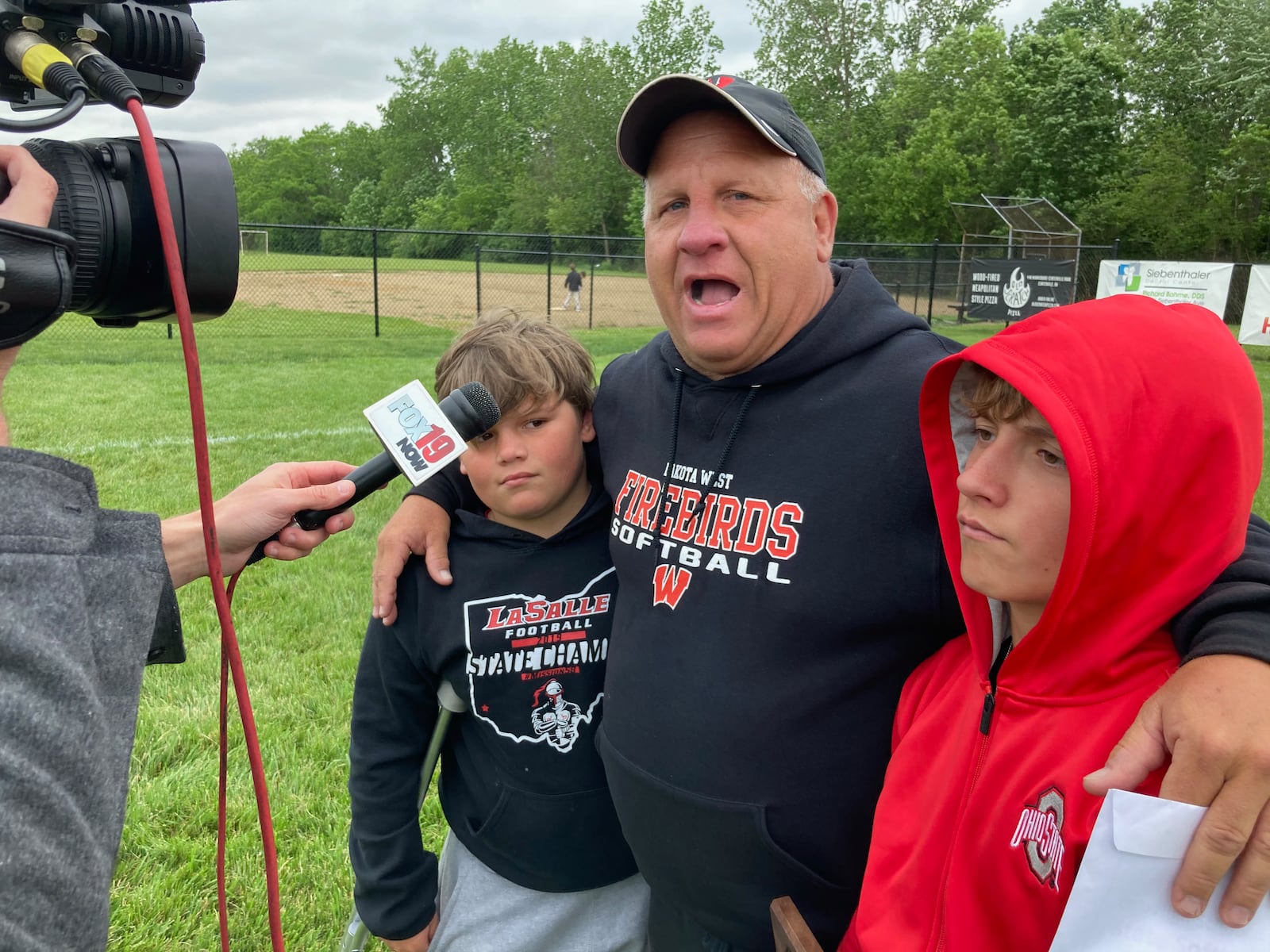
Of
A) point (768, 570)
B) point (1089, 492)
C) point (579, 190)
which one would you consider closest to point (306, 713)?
point (768, 570)

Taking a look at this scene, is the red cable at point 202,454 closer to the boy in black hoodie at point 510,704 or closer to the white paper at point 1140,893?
the boy in black hoodie at point 510,704

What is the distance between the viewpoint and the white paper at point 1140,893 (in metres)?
1.04

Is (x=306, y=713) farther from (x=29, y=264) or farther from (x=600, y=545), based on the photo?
(x=29, y=264)

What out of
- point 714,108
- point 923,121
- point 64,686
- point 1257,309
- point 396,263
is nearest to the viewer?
point 64,686

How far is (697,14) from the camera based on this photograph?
48562mm

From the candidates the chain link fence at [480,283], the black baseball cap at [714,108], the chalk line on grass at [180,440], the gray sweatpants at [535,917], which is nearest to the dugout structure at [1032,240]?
the chain link fence at [480,283]

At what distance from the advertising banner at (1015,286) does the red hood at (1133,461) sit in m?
20.4

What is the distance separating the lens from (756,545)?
1.65 m

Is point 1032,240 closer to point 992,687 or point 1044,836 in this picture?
point 992,687

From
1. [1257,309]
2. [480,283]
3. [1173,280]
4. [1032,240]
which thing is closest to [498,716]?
[480,283]

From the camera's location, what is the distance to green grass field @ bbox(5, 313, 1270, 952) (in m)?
2.62

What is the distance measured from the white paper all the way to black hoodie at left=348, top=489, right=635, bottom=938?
3.63 ft

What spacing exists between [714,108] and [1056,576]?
114 centimetres

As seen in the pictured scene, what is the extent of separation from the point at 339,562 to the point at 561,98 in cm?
5569
